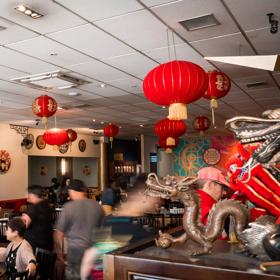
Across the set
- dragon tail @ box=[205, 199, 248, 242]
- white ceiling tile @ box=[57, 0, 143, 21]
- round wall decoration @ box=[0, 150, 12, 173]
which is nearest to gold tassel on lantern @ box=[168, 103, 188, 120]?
white ceiling tile @ box=[57, 0, 143, 21]

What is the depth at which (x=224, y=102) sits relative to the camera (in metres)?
8.47

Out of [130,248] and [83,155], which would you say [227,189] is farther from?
[83,155]

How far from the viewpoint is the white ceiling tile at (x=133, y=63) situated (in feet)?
15.8

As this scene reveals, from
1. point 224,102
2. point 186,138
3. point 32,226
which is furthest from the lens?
point 186,138

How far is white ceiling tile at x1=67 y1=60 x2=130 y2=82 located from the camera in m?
5.11

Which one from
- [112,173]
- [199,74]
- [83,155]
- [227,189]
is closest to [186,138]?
[112,173]

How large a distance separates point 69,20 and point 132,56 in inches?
54.8

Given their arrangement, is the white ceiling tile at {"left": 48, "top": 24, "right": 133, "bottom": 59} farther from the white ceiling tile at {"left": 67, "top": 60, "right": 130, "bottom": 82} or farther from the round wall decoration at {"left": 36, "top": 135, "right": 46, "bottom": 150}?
the round wall decoration at {"left": 36, "top": 135, "right": 46, "bottom": 150}

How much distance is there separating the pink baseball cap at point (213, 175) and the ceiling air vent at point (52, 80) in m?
4.32

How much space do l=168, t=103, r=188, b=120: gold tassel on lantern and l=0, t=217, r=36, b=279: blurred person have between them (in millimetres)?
1977

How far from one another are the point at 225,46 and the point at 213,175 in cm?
328

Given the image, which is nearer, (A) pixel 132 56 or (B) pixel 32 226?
(B) pixel 32 226

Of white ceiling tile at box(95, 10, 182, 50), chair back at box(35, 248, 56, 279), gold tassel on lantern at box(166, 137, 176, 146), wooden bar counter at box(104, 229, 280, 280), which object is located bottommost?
chair back at box(35, 248, 56, 279)

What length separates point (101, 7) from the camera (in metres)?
3.27
